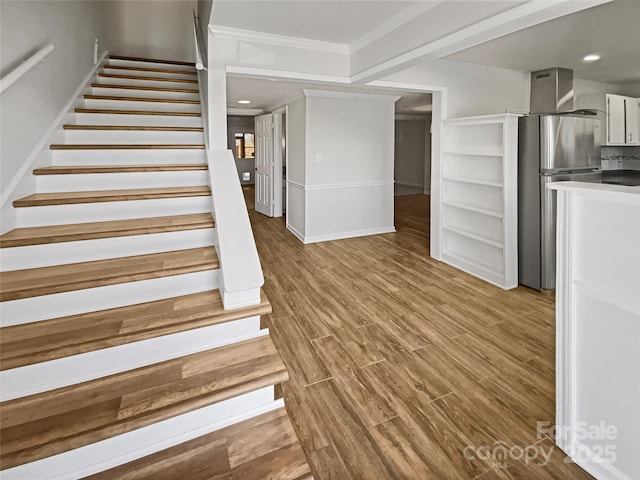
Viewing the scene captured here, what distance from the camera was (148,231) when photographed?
7.02ft

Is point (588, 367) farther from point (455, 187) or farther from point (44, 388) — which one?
point (455, 187)

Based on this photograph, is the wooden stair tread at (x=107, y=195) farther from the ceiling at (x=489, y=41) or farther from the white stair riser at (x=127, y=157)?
the ceiling at (x=489, y=41)

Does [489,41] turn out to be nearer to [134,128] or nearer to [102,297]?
[134,128]

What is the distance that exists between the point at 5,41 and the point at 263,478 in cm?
265

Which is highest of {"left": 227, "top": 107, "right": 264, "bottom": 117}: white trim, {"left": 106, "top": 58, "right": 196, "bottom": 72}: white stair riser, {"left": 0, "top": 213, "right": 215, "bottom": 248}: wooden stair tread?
{"left": 227, "top": 107, "right": 264, "bottom": 117}: white trim

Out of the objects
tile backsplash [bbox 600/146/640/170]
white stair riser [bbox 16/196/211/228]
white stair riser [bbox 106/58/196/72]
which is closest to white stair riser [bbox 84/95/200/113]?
white stair riser [bbox 106/58/196/72]

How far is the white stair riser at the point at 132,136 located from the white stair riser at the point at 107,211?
970 millimetres

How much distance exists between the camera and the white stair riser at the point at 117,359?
1.42 m

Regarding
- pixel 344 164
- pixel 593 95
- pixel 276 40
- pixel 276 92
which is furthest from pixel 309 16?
pixel 593 95

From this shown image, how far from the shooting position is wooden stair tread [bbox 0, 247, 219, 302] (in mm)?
1669

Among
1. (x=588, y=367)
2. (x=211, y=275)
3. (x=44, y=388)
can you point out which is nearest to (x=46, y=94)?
(x=211, y=275)

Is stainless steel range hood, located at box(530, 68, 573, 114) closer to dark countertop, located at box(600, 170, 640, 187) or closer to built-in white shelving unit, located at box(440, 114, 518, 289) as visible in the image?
built-in white shelving unit, located at box(440, 114, 518, 289)

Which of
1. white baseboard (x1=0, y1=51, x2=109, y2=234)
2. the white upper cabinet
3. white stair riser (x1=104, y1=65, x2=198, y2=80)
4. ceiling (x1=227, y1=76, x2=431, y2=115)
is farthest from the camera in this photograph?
the white upper cabinet

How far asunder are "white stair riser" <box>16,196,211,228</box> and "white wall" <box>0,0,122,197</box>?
0.72 ft
